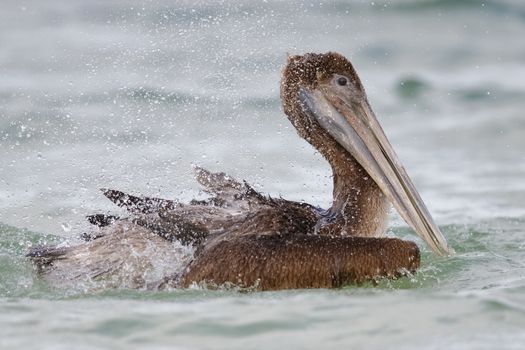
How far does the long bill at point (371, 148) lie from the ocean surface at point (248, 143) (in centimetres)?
25

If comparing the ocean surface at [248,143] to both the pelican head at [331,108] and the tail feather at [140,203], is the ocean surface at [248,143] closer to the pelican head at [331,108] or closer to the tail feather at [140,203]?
the tail feather at [140,203]

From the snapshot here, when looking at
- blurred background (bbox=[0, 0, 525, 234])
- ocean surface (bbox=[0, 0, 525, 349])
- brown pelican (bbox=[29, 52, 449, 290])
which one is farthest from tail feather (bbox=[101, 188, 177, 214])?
blurred background (bbox=[0, 0, 525, 234])

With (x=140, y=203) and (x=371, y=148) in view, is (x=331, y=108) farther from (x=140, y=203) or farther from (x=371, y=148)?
(x=140, y=203)

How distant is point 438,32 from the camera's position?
13352mm

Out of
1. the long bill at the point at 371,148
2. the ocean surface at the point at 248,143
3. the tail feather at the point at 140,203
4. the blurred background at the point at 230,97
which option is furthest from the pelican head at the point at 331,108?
the blurred background at the point at 230,97

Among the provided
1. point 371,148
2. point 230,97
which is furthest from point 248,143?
point 371,148

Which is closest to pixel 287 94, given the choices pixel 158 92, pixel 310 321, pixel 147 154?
pixel 310 321

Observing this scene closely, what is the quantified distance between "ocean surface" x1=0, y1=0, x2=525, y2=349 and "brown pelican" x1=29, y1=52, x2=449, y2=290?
0.16 metres

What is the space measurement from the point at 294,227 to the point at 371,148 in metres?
0.85

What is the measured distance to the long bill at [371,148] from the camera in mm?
6723

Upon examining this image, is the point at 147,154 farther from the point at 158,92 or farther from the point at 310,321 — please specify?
the point at 310,321

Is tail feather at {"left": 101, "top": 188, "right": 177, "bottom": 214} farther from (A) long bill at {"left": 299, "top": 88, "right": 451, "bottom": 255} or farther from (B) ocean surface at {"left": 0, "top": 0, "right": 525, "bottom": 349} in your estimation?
(A) long bill at {"left": 299, "top": 88, "right": 451, "bottom": 255}

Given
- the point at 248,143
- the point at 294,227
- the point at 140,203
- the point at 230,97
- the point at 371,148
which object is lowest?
the point at 294,227

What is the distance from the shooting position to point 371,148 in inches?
269
